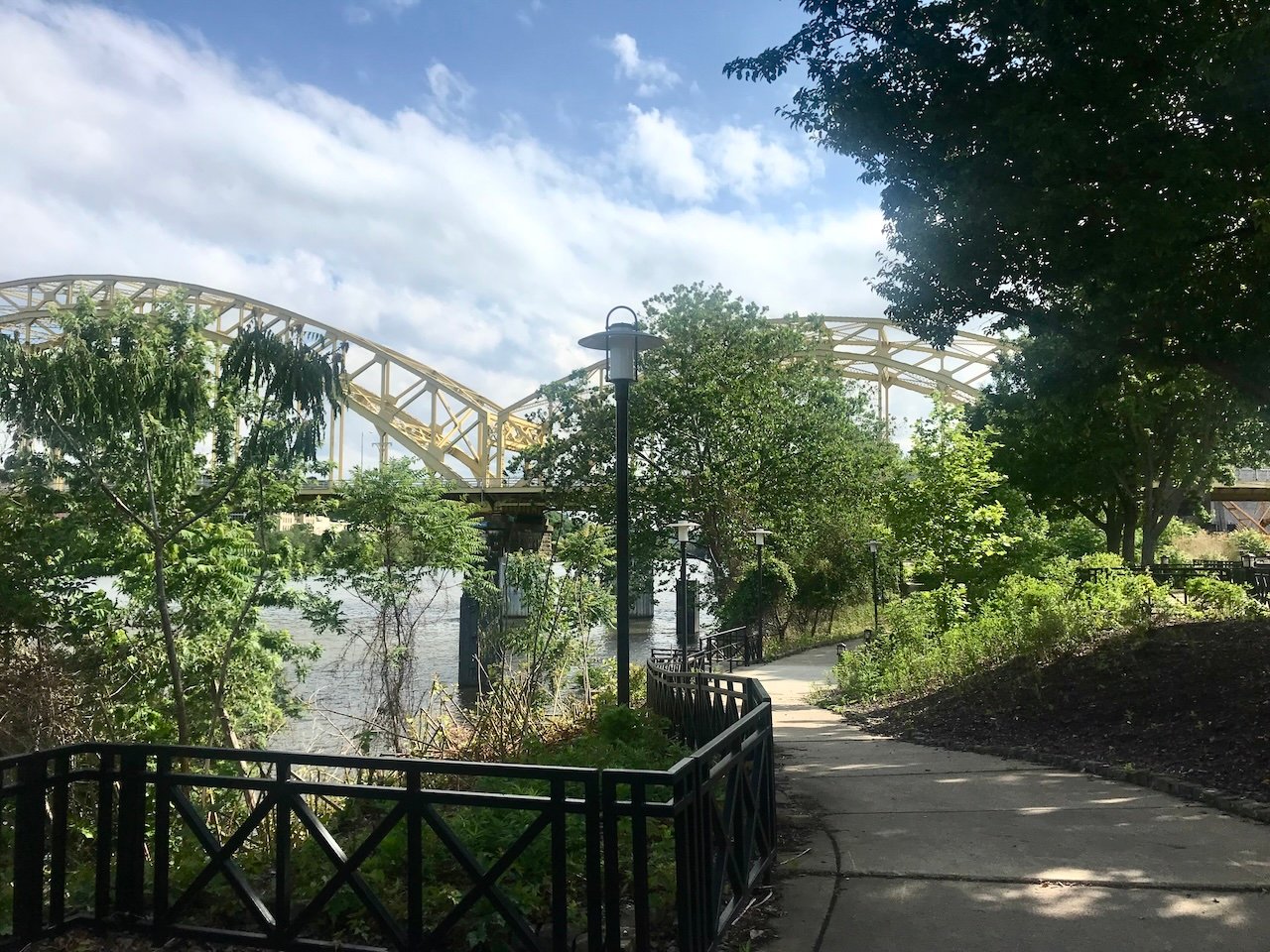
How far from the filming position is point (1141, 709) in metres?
9.20

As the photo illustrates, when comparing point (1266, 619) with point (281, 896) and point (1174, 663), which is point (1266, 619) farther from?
point (281, 896)

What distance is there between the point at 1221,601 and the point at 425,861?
40.8ft

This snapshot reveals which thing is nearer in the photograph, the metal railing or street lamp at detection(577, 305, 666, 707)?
street lamp at detection(577, 305, 666, 707)

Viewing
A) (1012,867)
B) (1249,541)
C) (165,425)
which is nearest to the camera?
(1012,867)

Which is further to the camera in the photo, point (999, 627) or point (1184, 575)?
point (1184, 575)

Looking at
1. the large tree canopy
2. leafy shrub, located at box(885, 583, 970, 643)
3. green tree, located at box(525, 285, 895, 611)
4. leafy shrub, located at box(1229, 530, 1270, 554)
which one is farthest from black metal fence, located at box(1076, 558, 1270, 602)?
leafy shrub, located at box(1229, 530, 1270, 554)

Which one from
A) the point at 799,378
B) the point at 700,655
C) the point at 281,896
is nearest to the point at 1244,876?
the point at 281,896

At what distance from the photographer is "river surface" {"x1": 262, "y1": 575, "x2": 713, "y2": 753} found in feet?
62.2

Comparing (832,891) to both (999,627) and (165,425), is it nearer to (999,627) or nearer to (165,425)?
(999,627)

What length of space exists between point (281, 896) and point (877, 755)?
645cm

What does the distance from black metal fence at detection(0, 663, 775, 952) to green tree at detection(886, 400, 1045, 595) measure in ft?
45.3

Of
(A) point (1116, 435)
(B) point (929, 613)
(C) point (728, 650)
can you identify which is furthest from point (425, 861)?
(A) point (1116, 435)

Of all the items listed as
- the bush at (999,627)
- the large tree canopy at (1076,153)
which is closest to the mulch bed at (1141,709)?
the bush at (999,627)

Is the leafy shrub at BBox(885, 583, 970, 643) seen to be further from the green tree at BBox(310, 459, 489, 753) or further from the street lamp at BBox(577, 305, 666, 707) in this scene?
the green tree at BBox(310, 459, 489, 753)
